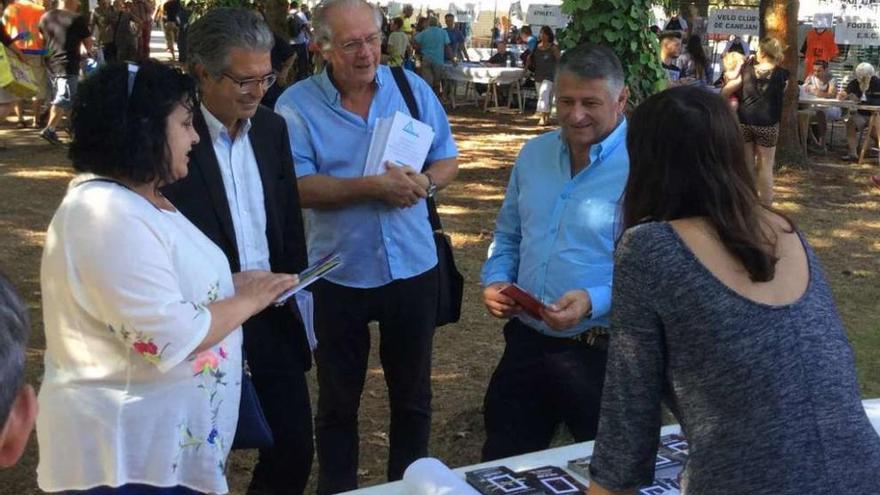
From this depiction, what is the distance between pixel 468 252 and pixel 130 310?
19.6 ft

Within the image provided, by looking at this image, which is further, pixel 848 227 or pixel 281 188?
pixel 848 227

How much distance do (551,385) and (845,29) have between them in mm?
15497

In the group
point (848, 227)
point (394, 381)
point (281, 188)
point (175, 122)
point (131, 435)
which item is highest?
point (175, 122)

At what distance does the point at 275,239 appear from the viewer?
118 inches

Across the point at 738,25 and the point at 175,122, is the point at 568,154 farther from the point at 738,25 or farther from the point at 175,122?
the point at 738,25

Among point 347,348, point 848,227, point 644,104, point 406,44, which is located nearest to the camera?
point 644,104

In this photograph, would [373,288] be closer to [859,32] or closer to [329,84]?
[329,84]

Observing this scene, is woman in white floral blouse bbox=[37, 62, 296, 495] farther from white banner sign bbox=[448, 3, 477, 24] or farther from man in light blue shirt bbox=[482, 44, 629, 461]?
white banner sign bbox=[448, 3, 477, 24]

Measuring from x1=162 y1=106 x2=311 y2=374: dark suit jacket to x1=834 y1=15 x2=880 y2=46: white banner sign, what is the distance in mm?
15289

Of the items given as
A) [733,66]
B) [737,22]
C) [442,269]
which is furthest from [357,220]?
[737,22]

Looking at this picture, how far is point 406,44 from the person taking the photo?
17.8 meters

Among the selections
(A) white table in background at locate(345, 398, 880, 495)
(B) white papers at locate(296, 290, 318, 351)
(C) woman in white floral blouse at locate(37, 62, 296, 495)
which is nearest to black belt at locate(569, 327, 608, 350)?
(A) white table in background at locate(345, 398, 880, 495)

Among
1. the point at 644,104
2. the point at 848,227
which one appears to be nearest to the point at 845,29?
the point at 848,227

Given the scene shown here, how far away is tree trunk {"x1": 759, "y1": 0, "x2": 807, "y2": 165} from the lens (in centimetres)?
1225
